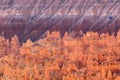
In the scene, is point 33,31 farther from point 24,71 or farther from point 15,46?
point 24,71

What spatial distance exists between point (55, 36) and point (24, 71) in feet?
61.1

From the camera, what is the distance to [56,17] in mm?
68312

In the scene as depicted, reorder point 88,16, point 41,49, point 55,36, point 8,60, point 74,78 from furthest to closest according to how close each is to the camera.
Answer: point 88,16 < point 55,36 < point 41,49 < point 8,60 < point 74,78

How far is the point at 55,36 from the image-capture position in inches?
2478

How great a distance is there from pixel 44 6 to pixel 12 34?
8.99m

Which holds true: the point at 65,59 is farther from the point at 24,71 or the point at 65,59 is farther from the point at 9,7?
the point at 9,7

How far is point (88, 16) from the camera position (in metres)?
68.1

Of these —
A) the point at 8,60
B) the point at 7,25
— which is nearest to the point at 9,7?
the point at 7,25

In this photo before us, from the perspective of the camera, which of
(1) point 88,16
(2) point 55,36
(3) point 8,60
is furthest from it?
(1) point 88,16

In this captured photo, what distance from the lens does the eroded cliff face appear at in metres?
65.2

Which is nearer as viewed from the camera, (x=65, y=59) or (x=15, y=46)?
(x=65, y=59)

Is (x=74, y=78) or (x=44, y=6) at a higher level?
(x=44, y=6)

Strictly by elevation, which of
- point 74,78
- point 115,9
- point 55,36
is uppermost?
point 115,9

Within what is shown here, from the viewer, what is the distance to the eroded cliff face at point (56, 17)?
2566 inches
